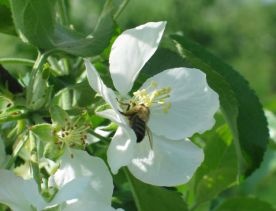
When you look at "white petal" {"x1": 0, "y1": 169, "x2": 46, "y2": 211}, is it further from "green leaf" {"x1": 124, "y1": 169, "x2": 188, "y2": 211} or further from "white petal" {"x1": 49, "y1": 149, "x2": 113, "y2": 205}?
"green leaf" {"x1": 124, "y1": 169, "x2": 188, "y2": 211}

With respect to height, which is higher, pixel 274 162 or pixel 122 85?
pixel 122 85

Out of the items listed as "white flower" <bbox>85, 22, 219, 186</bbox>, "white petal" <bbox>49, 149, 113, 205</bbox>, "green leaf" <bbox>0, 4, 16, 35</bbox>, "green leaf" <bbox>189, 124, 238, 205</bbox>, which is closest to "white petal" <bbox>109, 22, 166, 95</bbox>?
"white flower" <bbox>85, 22, 219, 186</bbox>

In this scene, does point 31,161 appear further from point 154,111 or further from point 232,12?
point 232,12

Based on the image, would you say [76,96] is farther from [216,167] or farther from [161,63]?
[216,167]

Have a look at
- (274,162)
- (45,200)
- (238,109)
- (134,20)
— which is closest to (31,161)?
(45,200)

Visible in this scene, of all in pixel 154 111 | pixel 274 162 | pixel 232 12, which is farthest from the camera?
pixel 232 12

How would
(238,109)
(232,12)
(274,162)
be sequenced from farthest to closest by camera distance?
(232,12) < (274,162) < (238,109)

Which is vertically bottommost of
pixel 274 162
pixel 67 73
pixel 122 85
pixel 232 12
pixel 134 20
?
pixel 232 12
